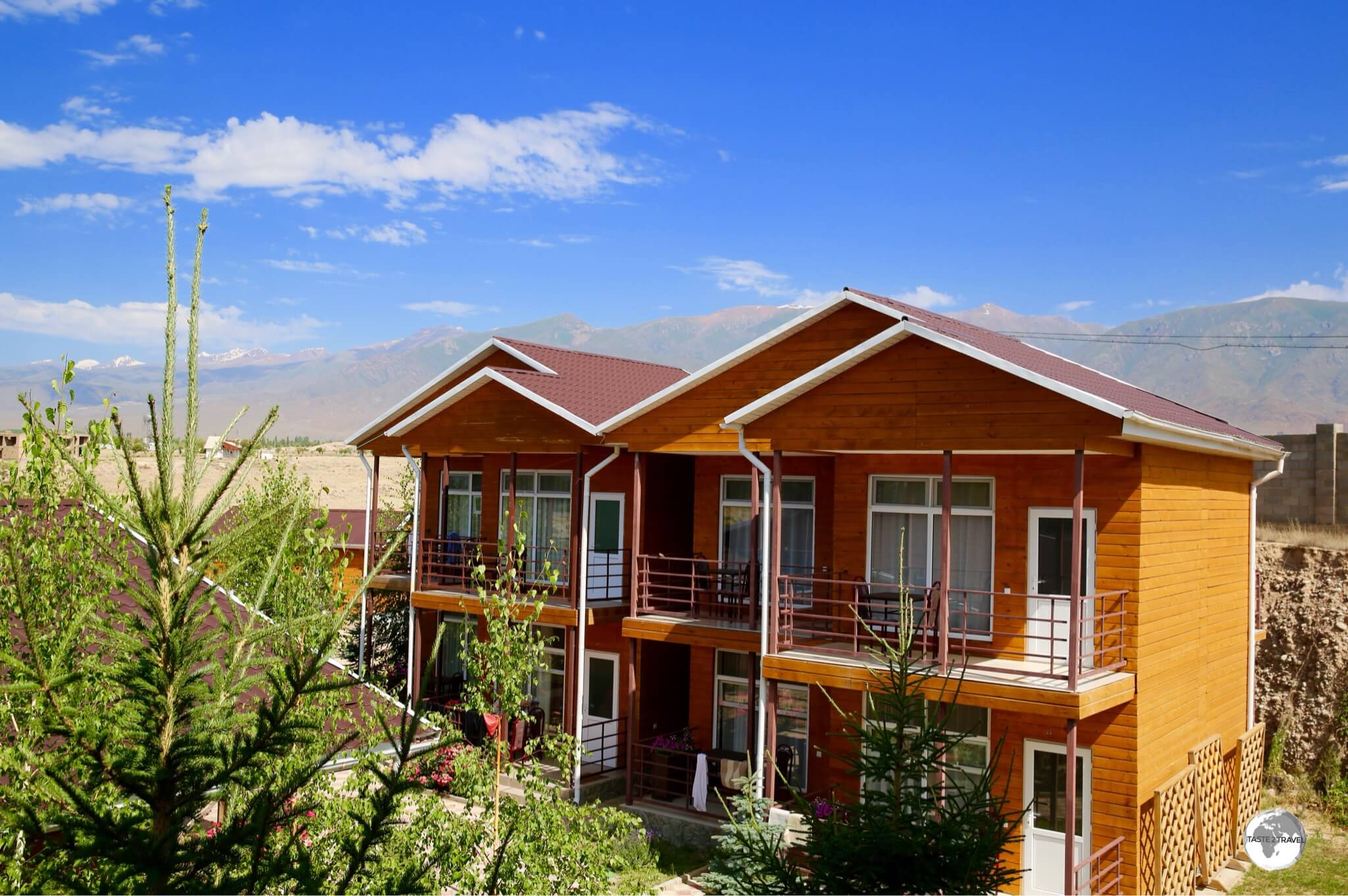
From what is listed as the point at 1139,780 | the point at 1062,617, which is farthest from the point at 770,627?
the point at 1139,780

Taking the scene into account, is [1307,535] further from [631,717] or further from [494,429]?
[494,429]

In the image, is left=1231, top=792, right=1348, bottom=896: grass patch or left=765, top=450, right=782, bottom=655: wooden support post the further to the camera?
left=1231, top=792, right=1348, bottom=896: grass patch

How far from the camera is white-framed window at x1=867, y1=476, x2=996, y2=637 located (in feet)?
49.9

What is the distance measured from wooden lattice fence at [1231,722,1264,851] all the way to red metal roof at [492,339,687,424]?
1218 cm

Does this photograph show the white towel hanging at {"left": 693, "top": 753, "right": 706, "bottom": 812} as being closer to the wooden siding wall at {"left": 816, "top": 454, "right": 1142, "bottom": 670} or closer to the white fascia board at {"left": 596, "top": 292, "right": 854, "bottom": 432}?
the wooden siding wall at {"left": 816, "top": 454, "right": 1142, "bottom": 670}

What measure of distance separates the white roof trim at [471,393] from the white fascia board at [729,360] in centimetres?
54

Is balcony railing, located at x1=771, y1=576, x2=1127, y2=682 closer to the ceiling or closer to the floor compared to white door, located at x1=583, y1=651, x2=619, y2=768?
closer to the ceiling

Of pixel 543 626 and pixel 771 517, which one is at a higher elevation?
pixel 771 517

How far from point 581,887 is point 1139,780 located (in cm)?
854

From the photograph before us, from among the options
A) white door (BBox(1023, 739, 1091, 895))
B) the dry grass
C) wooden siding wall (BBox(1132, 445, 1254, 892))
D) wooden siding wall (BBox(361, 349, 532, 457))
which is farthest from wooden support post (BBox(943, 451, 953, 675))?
the dry grass

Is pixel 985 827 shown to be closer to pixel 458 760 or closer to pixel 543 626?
pixel 458 760

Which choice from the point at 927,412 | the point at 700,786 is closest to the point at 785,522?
the point at 700,786

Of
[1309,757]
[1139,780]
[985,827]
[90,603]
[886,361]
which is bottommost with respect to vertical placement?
[1309,757]

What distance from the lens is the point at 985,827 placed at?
26.0 ft
